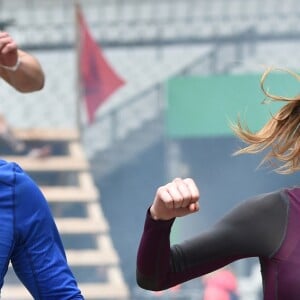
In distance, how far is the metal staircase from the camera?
6727 millimetres

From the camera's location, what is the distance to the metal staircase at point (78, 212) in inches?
265

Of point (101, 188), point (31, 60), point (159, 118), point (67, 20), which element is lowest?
point (101, 188)

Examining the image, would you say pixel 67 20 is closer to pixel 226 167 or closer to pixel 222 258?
pixel 226 167

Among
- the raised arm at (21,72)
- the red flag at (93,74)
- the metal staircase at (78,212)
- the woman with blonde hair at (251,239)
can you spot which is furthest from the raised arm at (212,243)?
the red flag at (93,74)

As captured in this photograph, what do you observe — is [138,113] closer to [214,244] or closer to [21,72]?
[21,72]

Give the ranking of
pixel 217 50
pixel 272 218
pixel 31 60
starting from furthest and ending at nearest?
pixel 217 50 < pixel 31 60 < pixel 272 218

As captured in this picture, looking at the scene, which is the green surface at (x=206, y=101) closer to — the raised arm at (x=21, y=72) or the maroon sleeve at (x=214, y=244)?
the raised arm at (x=21, y=72)

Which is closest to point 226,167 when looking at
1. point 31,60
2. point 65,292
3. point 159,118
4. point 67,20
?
point 159,118

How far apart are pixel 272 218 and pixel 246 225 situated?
1.6 inches

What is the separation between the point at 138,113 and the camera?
691 centimetres

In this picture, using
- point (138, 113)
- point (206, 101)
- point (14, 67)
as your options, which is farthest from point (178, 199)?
point (138, 113)

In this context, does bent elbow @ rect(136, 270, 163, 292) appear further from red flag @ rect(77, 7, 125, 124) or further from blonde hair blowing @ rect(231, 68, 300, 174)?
red flag @ rect(77, 7, 125, 124)

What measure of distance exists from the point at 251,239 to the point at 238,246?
2 centimetres

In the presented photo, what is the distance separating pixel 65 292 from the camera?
1691 mm
